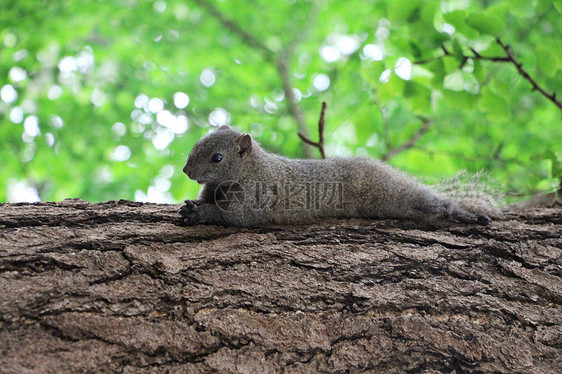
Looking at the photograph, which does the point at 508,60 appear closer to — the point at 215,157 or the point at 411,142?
the point at 411,142

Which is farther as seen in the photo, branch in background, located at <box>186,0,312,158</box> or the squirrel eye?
branch in background, located at <box>186,0,312,158</box>

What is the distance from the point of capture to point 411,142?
7.11m

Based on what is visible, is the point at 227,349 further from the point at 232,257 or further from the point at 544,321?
the point at 544,321

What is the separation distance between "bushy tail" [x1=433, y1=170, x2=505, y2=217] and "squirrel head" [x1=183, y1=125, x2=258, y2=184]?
6.93 feet

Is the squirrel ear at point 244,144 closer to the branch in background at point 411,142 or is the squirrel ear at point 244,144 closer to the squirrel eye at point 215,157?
the squirrel eye at point 215,157

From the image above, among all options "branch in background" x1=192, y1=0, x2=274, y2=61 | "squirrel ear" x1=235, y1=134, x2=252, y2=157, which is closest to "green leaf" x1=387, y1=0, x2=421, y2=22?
"squirrel ear" x1=235, y1=134, x2=252, y2=157

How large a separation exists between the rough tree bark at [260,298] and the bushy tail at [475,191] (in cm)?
78

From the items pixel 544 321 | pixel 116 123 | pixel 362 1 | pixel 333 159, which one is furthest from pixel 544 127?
pixel 116 123

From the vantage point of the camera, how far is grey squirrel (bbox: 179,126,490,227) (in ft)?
14.2

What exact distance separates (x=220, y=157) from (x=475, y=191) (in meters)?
2.69

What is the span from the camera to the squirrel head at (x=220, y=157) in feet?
14.3

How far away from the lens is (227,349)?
2707mm

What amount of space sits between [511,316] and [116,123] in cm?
814

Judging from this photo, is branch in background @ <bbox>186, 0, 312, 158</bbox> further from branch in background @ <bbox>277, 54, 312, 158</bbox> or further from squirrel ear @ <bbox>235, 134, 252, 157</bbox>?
squirrel ear @ <bbox>235, 134, 252, 157</bbox>
